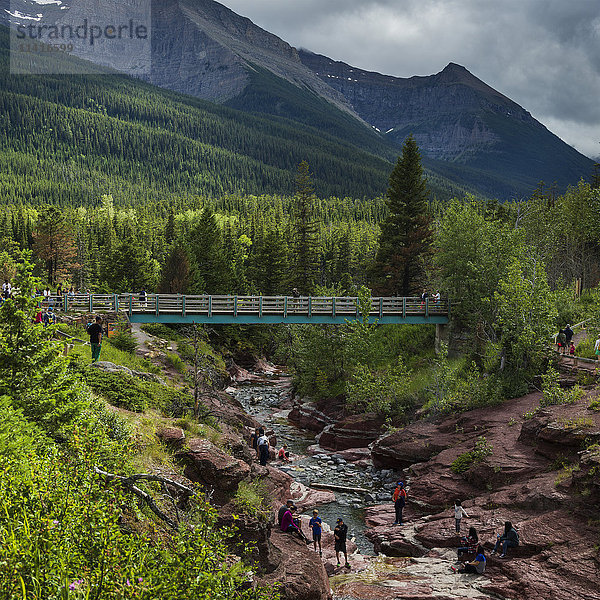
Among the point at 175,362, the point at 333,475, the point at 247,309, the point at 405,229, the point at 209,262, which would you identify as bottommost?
the point at 333,475

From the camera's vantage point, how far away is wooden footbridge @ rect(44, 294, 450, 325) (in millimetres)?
37125

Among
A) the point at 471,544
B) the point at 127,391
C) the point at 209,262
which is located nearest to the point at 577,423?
the point at 471,544

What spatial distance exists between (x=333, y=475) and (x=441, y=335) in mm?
16883

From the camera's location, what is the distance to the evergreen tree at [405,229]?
164 feet

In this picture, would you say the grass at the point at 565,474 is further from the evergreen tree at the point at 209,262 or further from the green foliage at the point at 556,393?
the evergreen tree at the point at 209,262

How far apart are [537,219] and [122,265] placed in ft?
156

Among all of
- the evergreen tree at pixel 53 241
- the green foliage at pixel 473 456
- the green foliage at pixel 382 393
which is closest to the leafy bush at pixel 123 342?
the green foliage at pixel 382 393

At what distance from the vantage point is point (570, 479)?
800 inches

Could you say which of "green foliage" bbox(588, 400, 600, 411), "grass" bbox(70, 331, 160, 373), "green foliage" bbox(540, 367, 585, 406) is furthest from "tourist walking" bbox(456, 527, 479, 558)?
"grass" bbox(70, 331, 160, 373)

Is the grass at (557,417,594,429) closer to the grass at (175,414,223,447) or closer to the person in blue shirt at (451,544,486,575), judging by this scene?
the person in blue shirt at (451,544,486,575)

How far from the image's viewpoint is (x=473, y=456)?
83.8 feet

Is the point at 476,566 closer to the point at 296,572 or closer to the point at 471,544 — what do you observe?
the point at 471,544

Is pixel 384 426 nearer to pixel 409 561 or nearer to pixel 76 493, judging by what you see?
pixel 409 561

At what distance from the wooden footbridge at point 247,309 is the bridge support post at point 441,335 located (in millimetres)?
675
